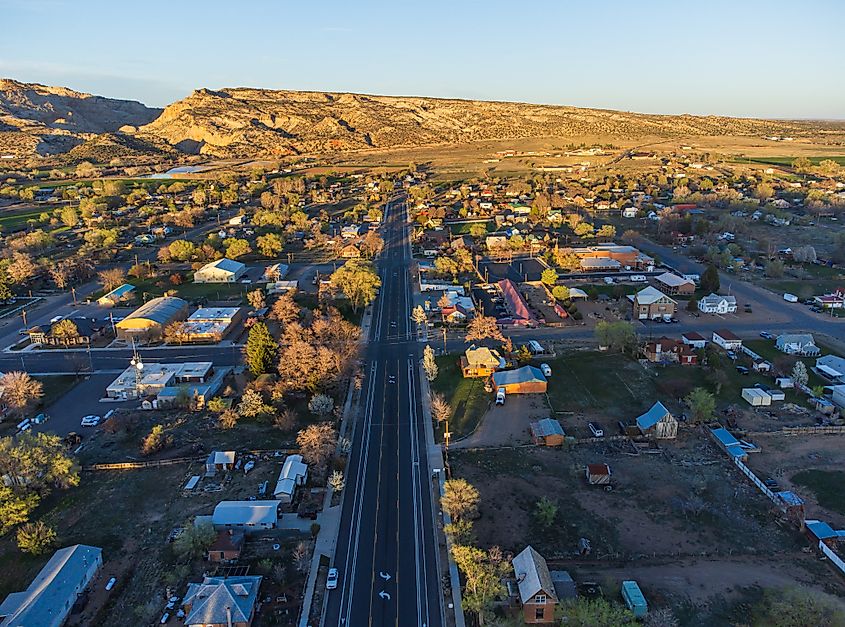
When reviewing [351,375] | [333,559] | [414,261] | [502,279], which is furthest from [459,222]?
[333,559]

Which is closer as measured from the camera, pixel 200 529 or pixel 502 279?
pixel 200 529

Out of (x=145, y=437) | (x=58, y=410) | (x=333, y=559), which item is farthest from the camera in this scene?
(x=58, y=410)

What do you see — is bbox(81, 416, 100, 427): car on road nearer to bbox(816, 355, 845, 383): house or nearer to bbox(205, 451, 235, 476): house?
bbox(205, 451, 235, 476): house

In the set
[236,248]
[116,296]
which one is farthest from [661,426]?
[236,248]

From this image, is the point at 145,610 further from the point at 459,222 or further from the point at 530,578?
the point at 459,222

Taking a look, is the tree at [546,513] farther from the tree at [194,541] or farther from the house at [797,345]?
the house at [797,345]

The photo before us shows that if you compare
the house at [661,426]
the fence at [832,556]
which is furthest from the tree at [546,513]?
the fence at [832,556]
